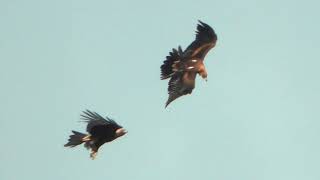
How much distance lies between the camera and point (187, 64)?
2889 cm

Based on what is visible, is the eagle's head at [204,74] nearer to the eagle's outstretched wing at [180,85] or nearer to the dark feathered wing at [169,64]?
the eagle's outstretched wing at [180,85]

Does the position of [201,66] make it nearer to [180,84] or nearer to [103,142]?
[180,84]

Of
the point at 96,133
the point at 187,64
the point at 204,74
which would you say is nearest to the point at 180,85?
the point at 187,64

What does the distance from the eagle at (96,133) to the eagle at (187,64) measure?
298 cm

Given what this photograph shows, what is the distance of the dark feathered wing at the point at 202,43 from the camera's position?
29016mm

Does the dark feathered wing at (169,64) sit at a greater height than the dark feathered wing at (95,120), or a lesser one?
greater

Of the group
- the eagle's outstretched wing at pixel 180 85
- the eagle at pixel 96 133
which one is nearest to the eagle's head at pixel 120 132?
the eagle at pixel 96 133

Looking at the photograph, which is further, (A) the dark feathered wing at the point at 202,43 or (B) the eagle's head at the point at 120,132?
(A) the dark feathered wing at the point at 202,43

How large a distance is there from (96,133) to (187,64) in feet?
16.6

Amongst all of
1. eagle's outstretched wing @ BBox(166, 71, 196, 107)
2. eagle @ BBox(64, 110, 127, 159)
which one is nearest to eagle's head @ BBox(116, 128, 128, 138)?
eagle @ BBox(64, 110, 127, 159)

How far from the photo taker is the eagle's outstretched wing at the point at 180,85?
28.3 metres

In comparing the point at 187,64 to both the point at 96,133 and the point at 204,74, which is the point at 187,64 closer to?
the point at 204,74

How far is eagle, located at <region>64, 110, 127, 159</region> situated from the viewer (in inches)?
977

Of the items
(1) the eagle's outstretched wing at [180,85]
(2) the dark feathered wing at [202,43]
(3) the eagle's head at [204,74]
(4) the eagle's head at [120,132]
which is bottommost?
(4) the eagle's head at [120,132]
